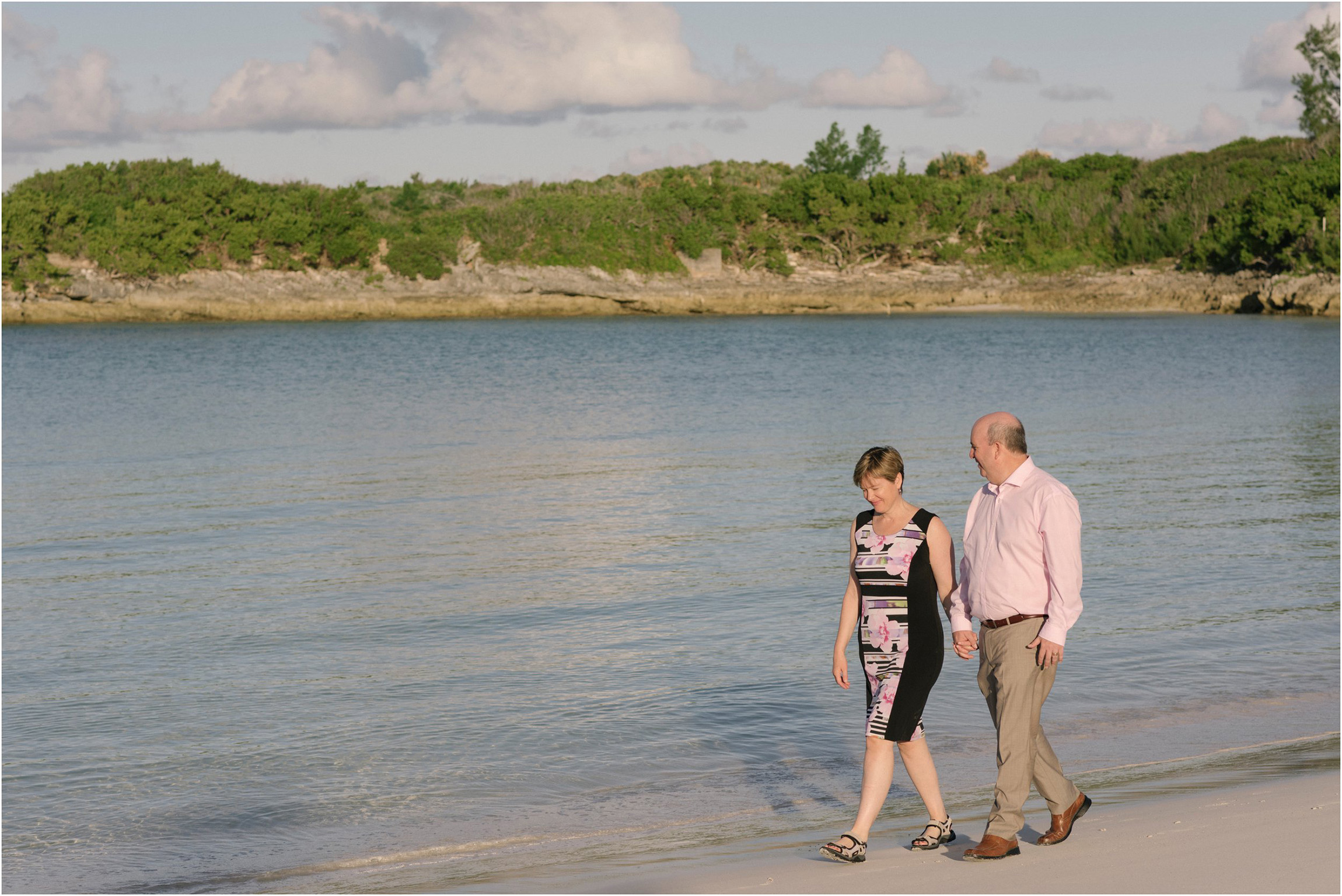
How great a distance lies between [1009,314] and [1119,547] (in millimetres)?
61605

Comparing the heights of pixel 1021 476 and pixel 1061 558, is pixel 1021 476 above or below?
above

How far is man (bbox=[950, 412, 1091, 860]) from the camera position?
4340 mm

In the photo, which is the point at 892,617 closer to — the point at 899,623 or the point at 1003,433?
the point at 899,623

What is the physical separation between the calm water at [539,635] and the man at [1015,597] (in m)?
0.91

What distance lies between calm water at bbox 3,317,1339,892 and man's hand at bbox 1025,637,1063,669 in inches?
51.1

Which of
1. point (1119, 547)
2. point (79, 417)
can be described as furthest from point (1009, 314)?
point (1119, 547)

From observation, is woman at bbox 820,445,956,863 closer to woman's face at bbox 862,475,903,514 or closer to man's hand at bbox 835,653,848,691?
woman's face at bbox 862,475,903,514

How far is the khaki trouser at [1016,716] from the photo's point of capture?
4.44 meters

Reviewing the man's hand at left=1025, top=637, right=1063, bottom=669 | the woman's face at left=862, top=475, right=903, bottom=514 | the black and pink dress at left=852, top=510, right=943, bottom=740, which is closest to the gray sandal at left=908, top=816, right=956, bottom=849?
the black and pink dress at left=852, top=510, right=943, bottom=740

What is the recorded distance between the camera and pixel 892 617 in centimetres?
457

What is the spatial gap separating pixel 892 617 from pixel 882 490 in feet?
1.60

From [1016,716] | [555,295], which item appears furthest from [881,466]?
[555,295]

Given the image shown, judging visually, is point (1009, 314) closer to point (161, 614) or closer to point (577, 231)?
point (577, 231)

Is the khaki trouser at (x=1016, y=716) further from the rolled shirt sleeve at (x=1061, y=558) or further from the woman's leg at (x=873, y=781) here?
the woman's leg at (x=873, y=781)
